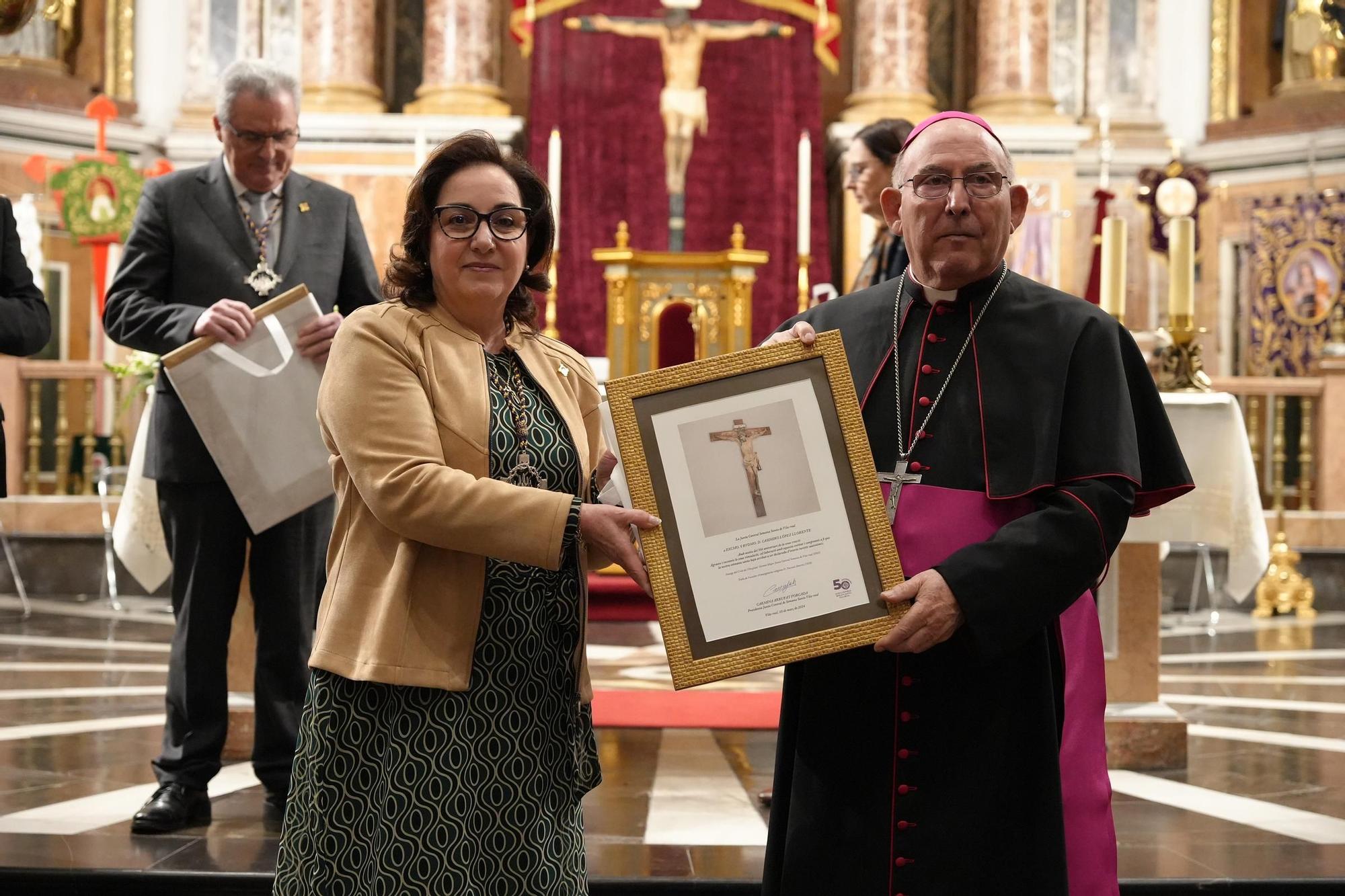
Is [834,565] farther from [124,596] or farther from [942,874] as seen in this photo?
[124,596]

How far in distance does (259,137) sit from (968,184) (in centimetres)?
208

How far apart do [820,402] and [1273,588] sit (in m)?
7.94

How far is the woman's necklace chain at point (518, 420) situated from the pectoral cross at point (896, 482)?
1.80 feet

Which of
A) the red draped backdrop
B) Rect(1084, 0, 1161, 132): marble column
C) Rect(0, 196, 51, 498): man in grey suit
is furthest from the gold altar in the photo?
Rect(0, 196, 51, 498): man in grey suit

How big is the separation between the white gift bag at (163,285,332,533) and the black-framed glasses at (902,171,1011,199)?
→ 5.78 ft

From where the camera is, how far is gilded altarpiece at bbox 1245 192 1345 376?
444 inches

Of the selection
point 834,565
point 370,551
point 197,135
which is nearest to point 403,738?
point 370,551

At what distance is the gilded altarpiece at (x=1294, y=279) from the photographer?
11.3 m

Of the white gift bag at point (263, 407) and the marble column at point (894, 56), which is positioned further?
the marble column at point (894, 56)

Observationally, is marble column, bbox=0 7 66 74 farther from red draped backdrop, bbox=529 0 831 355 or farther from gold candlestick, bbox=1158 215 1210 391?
gold candlestick, bbox=1158 215 1210 391

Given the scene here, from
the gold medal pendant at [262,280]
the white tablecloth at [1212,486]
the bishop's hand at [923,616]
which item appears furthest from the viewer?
the white tablecloth at [1212,486]

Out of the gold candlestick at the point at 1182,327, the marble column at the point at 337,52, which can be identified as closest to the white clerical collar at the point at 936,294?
the gold candlestick at the point at 1182,327

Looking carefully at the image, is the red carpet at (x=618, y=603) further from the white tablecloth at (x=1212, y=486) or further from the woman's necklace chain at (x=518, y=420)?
the woman's necklace chain at (x=518, y=420)

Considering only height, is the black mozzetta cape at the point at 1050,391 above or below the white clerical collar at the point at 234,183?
below
